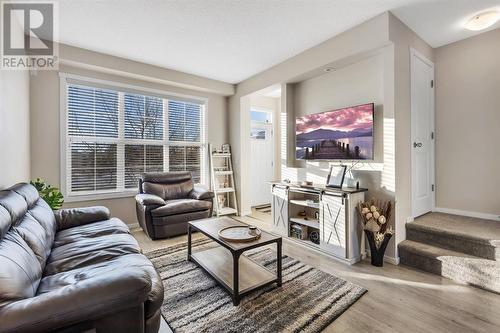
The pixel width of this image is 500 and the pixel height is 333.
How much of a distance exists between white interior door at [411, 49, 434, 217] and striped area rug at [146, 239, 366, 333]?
5.45 ft

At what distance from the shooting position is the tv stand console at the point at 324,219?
8.63 ft

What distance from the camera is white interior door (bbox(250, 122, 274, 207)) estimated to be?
5500 millimetres

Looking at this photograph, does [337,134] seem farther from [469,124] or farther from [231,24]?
[231,24]

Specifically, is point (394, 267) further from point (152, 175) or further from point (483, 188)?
point (152, 175)

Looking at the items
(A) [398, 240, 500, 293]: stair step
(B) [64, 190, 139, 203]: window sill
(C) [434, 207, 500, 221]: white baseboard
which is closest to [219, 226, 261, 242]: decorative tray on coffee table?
(A) [398, 240, 500, 293]: stair step

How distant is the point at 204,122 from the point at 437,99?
3.74 metres

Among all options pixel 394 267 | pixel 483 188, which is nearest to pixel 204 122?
pixel 394 267

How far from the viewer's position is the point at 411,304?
188 centimetres

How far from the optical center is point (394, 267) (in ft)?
8.20

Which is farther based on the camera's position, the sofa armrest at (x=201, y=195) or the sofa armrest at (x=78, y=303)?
the sofa armrest at (x=201, y=195)

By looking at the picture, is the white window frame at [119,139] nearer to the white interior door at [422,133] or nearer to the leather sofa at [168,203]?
the leather sofa at [168,203]

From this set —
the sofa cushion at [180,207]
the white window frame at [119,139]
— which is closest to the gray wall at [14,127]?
the white window frame at [119,139]

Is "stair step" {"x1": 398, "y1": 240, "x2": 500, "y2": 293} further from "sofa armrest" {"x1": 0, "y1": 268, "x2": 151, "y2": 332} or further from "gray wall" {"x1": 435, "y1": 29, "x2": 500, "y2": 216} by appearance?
"sofa armrest" {"x1": 0, "y1": 268, "x2": 151, "y2": 332}

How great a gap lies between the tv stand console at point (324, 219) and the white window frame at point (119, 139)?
6.43 ft
